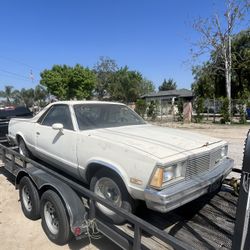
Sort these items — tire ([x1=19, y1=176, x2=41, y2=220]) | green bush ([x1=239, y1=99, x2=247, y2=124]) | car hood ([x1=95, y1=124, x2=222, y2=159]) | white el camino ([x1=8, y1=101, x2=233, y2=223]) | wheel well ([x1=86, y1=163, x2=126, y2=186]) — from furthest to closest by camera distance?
green bush ([x1=239, y1=99, x2=247, y2=124]) → tire ([x1=19, y1=176, x2=41, y2=220]) → wheel well ([x1=86, y1=163, x2=126, y2=186]) → car hood ([x1=95, y1=124, x2=222, y2=159]) → white el camino ([x1=8, y1=101, x2=233, y2=223])

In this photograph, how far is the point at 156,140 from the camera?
3518 millimetres

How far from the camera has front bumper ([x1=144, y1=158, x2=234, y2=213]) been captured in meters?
2.84

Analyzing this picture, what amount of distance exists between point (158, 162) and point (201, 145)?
955 millimetres

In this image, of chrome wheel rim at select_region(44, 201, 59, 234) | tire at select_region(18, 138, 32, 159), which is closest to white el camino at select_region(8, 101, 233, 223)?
chrome wheel rim at select_region(44, 201, 59, 234)

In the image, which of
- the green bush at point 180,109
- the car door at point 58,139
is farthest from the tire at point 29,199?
the green bush at point 180,109

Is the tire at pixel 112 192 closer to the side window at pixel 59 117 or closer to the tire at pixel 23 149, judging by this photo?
the side window at pixel 59 117

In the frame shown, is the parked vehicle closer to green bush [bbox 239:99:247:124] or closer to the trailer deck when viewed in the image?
the trailer deck

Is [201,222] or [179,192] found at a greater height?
[179,192]

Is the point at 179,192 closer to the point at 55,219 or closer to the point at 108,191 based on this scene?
the point at 108,191

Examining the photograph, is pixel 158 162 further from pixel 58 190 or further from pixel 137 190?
pixel 58 190

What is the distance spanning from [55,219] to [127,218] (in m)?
1.37

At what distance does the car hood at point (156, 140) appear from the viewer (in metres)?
3.15

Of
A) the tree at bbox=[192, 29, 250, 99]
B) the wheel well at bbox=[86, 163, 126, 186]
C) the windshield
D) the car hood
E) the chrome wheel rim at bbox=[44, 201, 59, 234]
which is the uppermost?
the tree at bbox=[192, 29, 250, 99]

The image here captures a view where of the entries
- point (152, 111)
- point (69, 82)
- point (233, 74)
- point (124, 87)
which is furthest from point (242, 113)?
point (124, 87)
